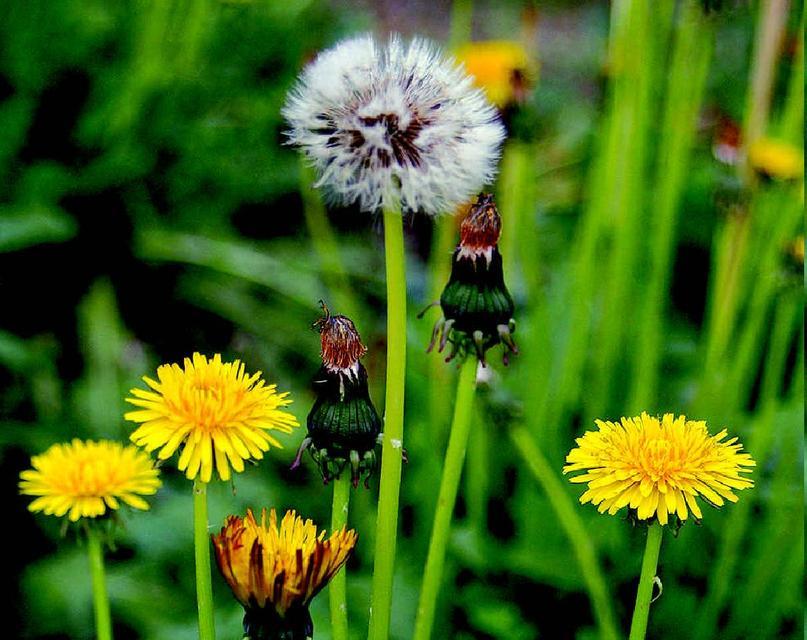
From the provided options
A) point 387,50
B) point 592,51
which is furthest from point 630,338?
point 592,51

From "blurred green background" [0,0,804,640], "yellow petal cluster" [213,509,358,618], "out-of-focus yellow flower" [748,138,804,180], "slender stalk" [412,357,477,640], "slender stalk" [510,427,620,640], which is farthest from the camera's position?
"out-of-focus yellow flower" [748,138,804,180]

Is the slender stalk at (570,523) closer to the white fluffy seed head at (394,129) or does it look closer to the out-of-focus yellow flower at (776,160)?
the white fluffy seed head at (394,129)

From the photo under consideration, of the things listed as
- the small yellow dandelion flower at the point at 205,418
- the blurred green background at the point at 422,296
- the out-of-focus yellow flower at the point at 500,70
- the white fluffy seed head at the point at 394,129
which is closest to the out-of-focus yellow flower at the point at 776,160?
the blurred green background at the point at 422,296

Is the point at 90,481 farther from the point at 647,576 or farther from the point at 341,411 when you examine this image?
the point at 647,576

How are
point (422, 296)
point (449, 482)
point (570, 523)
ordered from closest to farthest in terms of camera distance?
point (449, 482) → point (570, 523) → point (422, 296)

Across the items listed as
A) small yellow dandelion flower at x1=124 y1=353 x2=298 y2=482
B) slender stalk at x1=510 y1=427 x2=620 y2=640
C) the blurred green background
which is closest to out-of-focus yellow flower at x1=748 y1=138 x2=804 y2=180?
the blurred green background

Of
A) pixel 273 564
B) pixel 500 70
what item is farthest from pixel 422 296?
pixel 273 564

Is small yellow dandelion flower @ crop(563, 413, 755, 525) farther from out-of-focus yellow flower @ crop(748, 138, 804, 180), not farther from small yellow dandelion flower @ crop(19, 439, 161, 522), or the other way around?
out-of-focus yellow flower @ crop(748, 138, 804, 180)

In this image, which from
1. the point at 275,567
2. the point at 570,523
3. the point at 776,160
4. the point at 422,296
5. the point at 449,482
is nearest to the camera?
the point at 275,567
